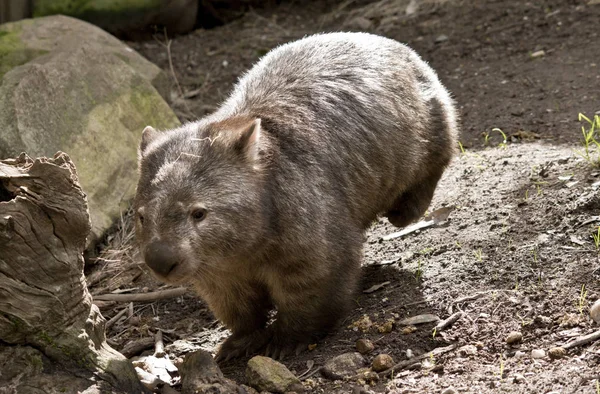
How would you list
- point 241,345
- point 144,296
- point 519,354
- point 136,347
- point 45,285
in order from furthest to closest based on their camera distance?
point 144,296
point 136,347
point 241,345
point 519,354
point 45,285

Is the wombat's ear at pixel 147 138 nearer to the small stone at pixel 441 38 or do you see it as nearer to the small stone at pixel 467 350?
the small stone at pixel 467 350

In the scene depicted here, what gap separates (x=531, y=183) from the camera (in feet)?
17.2

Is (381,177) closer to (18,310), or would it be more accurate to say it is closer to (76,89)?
(18,310)

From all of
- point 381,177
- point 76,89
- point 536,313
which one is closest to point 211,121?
point 381,177

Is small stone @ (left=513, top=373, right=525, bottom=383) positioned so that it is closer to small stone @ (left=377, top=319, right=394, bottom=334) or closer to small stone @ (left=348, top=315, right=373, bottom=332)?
small stone @ (left=377, top=319, right=394, bottom=334)

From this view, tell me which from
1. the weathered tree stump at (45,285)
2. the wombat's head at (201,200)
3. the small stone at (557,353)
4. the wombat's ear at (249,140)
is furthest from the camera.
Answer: the wombat's ear at (249,140)

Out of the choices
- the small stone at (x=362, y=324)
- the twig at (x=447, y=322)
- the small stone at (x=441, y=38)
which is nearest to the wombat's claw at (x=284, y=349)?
the small stone at (x=362, y=324)

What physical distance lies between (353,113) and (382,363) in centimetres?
146

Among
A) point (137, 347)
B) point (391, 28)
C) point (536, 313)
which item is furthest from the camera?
point (391, 28)

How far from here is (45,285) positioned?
354 cm

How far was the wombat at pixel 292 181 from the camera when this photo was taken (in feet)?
13.1

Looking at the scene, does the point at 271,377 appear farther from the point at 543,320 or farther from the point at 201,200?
the point at 543,320

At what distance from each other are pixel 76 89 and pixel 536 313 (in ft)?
12.8

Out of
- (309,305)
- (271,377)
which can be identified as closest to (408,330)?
(309,305)
